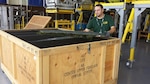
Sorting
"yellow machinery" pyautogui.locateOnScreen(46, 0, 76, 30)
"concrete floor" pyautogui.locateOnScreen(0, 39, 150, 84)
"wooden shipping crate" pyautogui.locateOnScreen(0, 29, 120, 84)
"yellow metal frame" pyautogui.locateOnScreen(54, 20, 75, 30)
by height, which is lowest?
"concrete floor" pyautogui.locateOnScreen(0, 39, 150, 84)

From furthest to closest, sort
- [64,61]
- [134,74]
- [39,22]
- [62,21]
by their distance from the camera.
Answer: [62,21] → [39,22] → [134,74] → [64,61]

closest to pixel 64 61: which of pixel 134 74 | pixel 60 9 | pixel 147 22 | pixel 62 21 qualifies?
pixel 134 74

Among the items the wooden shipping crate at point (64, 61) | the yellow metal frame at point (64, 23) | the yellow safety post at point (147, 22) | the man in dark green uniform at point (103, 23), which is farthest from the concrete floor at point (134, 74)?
the yellow safety post at point (147, 22)

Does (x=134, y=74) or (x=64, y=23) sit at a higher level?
(x=64, y=23)

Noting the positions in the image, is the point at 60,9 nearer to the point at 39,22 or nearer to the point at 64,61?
the point at 39,22

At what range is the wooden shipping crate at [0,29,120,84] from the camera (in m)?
1.32

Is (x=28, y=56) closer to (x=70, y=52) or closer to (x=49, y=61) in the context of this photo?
(x=49, y=61)

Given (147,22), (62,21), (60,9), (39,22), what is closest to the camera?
(39,22)

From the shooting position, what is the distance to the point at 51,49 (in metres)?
1.31

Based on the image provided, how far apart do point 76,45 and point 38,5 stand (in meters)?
5.51


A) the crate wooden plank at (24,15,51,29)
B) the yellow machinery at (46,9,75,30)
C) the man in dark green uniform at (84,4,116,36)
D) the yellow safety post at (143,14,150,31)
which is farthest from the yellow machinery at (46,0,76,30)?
the yellow safety post at (143,14,150,31)

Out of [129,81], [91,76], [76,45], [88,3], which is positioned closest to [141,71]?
[129,81]

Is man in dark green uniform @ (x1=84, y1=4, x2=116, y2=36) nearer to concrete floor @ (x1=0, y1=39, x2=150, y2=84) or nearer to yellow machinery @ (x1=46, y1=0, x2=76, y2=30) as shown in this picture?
concrete floor @ (x1=0, y1=39, x2=150, y2=84)

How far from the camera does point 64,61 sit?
144 cm
